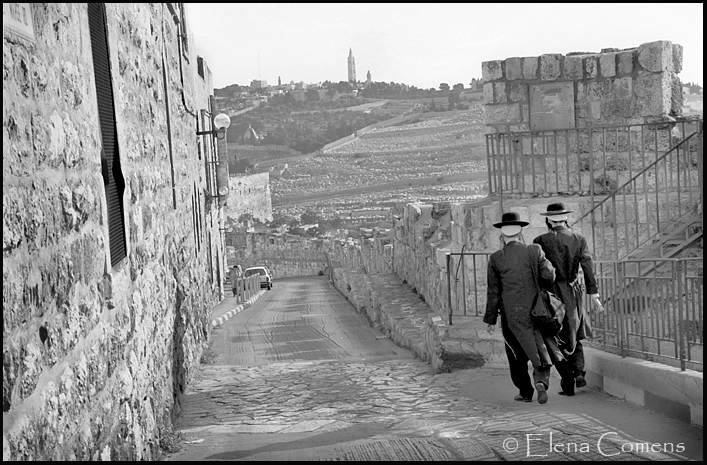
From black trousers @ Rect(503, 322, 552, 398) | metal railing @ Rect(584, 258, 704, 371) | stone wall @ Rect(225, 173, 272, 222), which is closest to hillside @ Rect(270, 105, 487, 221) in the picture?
stone wall @ Rect(225, 173, 272, 222)

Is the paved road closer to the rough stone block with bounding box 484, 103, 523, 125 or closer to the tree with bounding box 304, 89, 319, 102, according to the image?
the rough stone block with bounding box 484, 103, 523, 125

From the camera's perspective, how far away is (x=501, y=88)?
10.6 metres

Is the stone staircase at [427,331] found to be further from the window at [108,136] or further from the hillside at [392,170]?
the hillside at [392,170]

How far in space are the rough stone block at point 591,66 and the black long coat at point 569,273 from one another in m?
4.37

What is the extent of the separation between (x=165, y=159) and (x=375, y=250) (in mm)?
15673

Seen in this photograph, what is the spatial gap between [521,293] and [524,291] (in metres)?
0.03

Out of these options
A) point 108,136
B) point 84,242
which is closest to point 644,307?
point 108,136

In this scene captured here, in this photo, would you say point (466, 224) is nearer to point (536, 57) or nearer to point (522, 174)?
point (522, 174)

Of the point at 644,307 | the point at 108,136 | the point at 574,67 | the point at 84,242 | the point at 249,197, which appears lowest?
the point at 644,307

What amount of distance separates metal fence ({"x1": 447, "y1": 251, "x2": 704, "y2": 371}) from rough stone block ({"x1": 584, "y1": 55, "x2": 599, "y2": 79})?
237 cm

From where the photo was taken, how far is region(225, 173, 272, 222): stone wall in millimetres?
62834

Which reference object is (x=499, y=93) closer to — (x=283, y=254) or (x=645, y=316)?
(x=645, y=316)

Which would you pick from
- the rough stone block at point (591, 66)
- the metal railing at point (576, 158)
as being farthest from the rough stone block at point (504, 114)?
the rough stone block at point (591, 66)

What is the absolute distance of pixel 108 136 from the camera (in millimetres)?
4684
